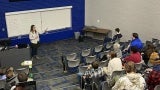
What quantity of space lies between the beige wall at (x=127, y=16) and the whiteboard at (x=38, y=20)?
59.4 inches

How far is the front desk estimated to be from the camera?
10.2 metres

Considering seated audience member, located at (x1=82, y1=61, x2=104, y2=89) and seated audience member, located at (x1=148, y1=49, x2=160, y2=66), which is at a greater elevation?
seated audience member, located at (x1=148, y1=49, x2=160, y2=66)

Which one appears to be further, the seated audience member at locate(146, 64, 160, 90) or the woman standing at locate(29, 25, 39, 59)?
the woman standing at locate(29, 25, 39, 59)

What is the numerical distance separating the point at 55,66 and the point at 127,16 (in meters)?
5.01

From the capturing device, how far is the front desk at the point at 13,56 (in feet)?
33.4

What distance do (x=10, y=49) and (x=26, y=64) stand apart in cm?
165

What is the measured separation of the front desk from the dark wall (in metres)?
2.99

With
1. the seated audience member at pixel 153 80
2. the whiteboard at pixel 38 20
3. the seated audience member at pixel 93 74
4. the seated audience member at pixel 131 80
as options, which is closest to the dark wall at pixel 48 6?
the whiteboard at pixel 38 20

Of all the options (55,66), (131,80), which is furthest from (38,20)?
(131,80)

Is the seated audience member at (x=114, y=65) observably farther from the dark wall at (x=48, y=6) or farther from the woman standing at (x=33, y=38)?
the dark wall at (x=48, y=6)

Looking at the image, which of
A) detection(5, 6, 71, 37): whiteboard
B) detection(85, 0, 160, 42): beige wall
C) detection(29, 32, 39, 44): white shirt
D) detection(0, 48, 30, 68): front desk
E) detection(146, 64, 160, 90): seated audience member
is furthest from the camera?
detection(5, 6, 71, 37): whiteboard

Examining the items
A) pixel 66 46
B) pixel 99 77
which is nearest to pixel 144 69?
pixel 99 77

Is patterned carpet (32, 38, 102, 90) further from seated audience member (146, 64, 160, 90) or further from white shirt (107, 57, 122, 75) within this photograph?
seated audience member (146, 64, 160, 90)

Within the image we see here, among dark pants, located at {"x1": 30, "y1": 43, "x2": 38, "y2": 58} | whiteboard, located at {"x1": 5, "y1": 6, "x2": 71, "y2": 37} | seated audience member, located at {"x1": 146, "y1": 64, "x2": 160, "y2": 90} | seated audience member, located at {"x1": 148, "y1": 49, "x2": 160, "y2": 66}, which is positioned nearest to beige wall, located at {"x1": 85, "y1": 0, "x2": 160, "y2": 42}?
whiteboard, located at {"x1": 5, "y1": 6, "x2": 71, "y2": 37}
